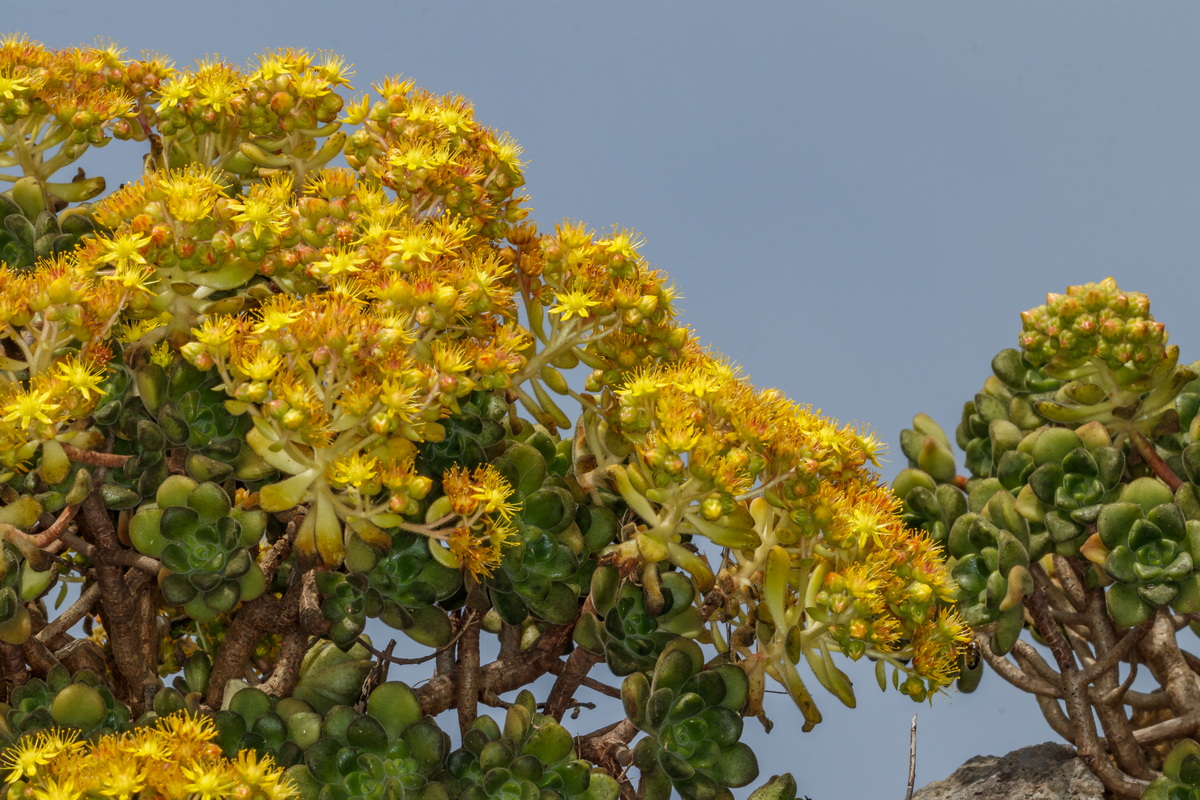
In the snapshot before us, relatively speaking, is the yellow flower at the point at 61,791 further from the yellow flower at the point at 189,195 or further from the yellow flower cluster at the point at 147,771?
the yellow flower at the point at 189,195

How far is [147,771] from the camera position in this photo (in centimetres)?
176

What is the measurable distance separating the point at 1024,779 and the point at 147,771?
6.09ft

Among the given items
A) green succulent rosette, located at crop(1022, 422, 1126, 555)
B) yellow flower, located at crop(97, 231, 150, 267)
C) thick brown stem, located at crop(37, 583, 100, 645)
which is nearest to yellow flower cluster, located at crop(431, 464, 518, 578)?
yellow flower, located at crop(97, 231, 150, 267)

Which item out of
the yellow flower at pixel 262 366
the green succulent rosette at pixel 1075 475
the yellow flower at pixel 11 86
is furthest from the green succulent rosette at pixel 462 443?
the green succulent rosette at pixel 1075 475

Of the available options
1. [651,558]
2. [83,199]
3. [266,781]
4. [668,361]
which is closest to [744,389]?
[668,361]

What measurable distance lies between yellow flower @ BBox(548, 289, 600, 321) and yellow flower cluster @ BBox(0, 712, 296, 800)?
2.71 ft

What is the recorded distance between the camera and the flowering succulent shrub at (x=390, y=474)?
1.93 metres

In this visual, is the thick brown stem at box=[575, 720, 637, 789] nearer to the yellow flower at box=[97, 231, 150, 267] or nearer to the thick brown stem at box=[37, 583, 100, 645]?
the thick brown stem at box=[37, 583, 100, 645]

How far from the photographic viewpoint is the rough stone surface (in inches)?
107

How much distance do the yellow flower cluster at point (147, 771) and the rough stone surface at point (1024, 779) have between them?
1.61m

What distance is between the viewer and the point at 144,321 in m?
2.04

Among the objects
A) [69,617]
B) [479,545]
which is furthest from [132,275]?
[69,617]

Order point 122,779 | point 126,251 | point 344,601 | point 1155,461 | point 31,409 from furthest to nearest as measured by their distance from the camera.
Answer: point 1155,461
point 344,601
point 126,251
point 31,409
point 122,779

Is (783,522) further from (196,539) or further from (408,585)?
(196,539)
